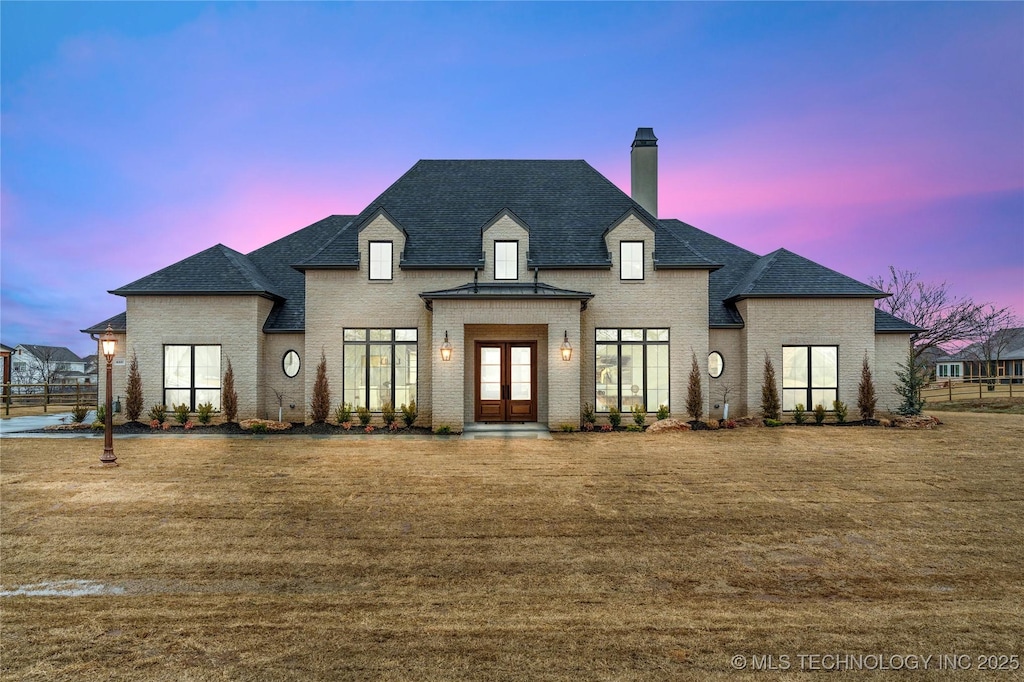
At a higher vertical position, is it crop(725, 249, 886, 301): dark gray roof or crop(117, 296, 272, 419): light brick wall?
crop(725, 249, 886, 301): dark gray roof

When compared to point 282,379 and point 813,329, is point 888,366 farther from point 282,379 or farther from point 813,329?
point 282,379

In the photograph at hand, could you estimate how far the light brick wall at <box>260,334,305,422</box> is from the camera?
17.5m

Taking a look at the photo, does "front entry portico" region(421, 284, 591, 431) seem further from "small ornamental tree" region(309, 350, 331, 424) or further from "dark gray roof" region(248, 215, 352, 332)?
"dark gray roof" region(248, 215, 352, 332)

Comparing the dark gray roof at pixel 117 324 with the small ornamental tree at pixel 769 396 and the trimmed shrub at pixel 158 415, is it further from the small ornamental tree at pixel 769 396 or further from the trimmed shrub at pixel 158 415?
the small ornamental tree at pixel 769 396

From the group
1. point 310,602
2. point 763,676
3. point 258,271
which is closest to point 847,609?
point 763,676

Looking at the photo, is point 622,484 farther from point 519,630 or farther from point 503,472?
point 519,630

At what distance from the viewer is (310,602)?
4703 mm

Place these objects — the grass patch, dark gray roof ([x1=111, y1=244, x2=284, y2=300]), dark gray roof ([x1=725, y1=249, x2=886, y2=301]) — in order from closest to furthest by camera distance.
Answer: dark gray roof ([x1=111, y1=244, x2=284, y2=300])
dark gray roof ([x1=725, y1=249, x2=886, y2=301])
the grass patch

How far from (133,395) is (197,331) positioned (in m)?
2.98

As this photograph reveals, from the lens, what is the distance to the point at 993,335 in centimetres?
4272

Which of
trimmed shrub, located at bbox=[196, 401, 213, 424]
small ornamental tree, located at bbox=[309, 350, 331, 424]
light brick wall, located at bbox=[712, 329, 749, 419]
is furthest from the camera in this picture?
light brick wall, located at bbox=[712, 329, 749, 419]

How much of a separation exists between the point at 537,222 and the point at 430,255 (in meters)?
4.40

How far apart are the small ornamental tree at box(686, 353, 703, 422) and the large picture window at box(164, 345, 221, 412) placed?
16762 millimetres

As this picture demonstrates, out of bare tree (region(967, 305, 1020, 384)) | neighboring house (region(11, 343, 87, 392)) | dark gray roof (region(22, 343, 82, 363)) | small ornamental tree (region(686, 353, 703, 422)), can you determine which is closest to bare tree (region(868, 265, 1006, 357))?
bare tree (region(967, 305, 1020, 384))
